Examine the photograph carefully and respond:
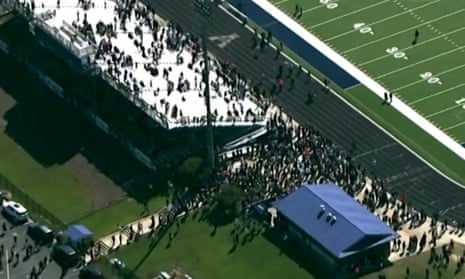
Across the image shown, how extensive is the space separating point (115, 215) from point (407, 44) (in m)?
33.2

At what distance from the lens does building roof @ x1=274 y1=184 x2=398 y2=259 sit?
16550 centimetres

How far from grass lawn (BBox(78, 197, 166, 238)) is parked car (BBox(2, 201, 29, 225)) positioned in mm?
4276

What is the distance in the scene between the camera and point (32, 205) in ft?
568

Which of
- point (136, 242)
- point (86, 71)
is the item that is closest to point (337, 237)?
point (136, 242)

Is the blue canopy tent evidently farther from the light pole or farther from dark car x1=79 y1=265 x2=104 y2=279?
the light pole

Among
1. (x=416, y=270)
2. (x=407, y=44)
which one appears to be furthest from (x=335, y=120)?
(x=416, y=270)

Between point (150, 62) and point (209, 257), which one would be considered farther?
point (150, 62)

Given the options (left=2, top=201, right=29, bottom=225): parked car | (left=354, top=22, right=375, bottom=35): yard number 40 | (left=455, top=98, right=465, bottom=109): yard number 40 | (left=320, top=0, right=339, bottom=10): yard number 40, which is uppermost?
(left=320, top=0, right=339, bottom=10): yard number 40

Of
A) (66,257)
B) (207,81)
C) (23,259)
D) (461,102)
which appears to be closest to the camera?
(66,257)

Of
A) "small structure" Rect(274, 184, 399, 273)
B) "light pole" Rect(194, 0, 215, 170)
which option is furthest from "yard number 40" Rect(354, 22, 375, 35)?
"small structure" Rect(274, 184, 399, 273)

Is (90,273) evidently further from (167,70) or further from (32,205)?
(167,70)

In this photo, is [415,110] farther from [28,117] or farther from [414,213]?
[28,117]

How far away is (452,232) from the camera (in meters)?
171

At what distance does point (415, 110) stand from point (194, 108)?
1839cm
